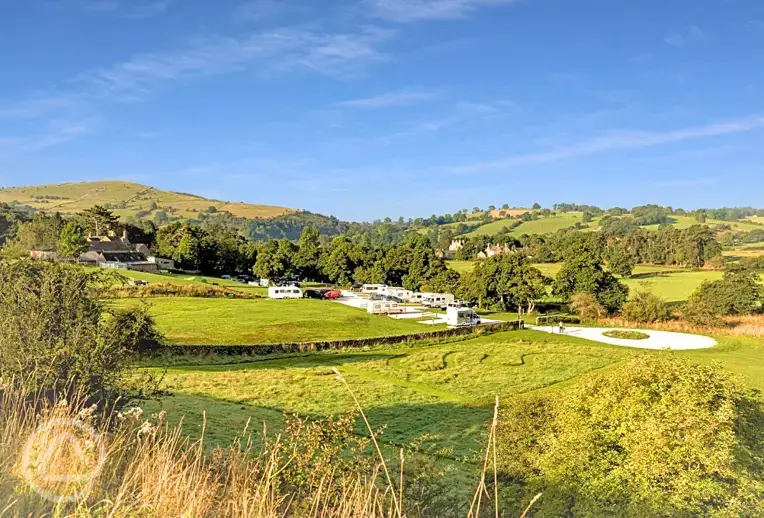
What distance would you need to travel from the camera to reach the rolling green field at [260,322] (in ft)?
124

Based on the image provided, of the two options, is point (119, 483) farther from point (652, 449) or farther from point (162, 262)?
point (162, 262)

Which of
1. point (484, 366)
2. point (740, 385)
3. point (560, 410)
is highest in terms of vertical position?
point (740, 385)

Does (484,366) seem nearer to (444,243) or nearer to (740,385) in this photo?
(740,385)

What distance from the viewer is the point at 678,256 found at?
103 m

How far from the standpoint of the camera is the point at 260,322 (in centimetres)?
4319

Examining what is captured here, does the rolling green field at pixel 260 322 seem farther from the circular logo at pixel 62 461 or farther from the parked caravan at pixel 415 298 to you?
the circular logo at pixel 62 461

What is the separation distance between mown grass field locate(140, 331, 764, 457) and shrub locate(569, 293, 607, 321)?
1228cm

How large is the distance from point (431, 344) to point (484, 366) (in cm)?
767

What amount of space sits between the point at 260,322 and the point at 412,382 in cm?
1932

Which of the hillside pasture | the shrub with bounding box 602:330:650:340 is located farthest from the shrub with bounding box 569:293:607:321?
the hillside pasture

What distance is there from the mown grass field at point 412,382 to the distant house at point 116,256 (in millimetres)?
56265

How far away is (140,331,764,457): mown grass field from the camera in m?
18.8

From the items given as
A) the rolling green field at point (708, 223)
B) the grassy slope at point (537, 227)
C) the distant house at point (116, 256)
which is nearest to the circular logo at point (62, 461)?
the distant house at point (116, 256)

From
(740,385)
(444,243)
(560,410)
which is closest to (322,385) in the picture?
(560,410)
